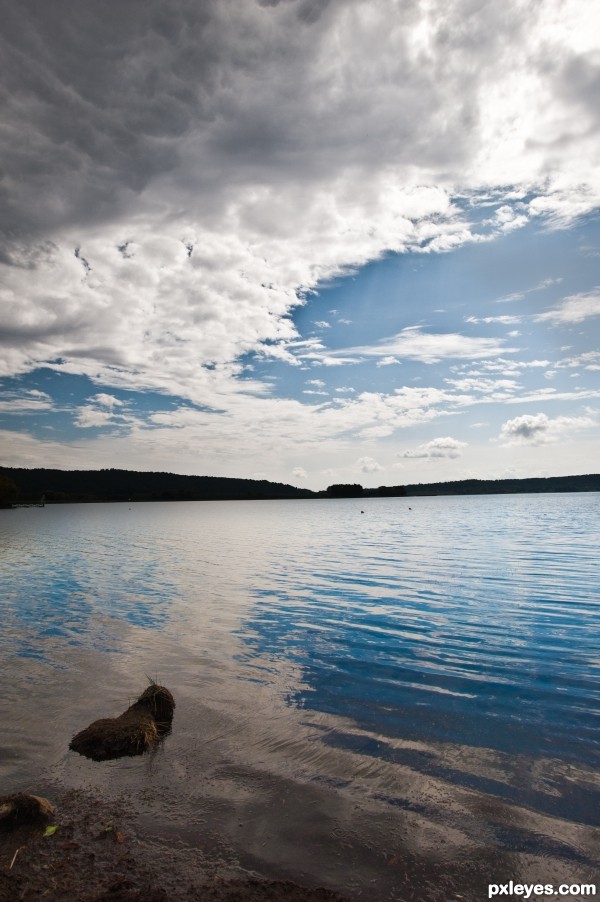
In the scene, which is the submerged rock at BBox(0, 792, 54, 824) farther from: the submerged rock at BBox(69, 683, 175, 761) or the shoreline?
the submerged rock at BBox(69, 683, 175, 761)

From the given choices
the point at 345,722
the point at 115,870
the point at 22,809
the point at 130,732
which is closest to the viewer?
the point at 115,870

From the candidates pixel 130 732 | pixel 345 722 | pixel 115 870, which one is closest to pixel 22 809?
pixel 115 870

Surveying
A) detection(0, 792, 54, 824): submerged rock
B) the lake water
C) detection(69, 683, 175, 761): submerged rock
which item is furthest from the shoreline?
detection(69, 683, 175, 761): submerged rock

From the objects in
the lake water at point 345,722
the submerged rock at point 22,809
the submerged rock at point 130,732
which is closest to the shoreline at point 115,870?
the submerged rock at point 22,809

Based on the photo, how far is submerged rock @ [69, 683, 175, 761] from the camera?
31.4ft

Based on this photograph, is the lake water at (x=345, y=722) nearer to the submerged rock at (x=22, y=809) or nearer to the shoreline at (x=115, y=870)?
the shoreline at (x=115, y=870)

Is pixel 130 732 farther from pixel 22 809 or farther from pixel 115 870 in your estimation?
pixel 115 870

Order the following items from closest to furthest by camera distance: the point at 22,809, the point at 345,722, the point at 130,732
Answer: the point at 22,809
the point at 130,732
the point at 345,722

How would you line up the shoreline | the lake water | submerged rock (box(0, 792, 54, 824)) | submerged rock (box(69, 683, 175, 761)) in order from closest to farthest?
the shoreline, the lake water, submerged rock (box(0, 792, 54, 824)), submerged rock (box(69, 683, 175, 761))

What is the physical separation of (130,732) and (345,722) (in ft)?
14.3

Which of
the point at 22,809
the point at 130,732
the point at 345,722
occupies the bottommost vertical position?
the point at 345,722

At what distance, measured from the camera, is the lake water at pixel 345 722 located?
22.1ft

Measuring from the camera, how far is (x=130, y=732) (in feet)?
32.2

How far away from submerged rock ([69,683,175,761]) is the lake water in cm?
29
